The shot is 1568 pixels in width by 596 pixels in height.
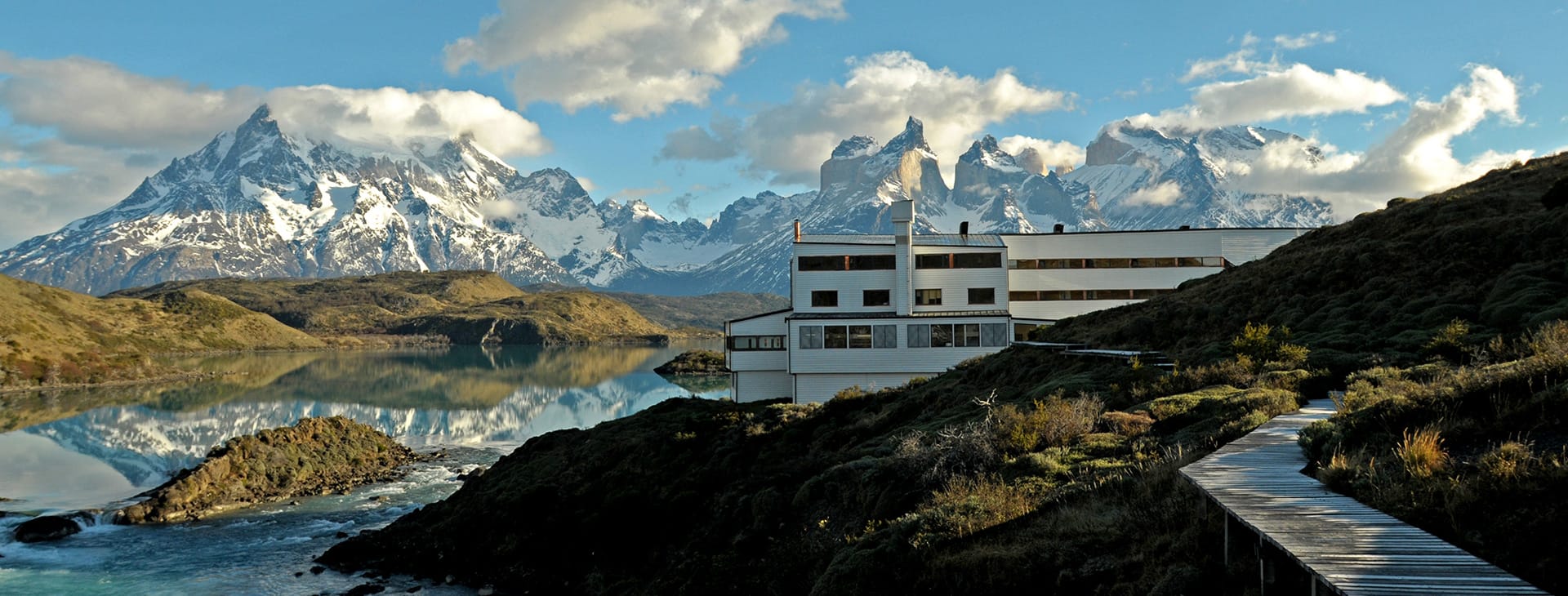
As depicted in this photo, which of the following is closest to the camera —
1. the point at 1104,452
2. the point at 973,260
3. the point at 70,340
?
the point at 1104,452

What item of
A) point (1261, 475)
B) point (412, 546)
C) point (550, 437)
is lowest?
point (412, 546)

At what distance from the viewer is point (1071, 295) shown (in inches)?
2589

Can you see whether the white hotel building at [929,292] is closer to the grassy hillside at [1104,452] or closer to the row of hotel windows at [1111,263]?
the row of hotel windows at [1111,263]

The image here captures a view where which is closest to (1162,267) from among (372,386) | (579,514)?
(579,514)

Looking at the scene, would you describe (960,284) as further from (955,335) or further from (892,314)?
(955,335)

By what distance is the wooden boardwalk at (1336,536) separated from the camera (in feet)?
24.7

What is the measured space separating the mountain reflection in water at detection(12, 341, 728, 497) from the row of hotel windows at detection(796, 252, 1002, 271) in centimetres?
2565

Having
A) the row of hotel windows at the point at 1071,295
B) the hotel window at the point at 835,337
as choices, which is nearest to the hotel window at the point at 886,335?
the hotel window at the point at 835,337

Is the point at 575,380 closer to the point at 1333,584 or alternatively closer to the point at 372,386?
the point at 372,386

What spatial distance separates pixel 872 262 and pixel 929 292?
168 inches

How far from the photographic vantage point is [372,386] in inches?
4569

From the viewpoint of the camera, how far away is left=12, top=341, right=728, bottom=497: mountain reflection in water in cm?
6812

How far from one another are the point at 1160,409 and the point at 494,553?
2013 centimetres

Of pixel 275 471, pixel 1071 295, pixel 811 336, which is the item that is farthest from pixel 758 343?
pixel 275 471
